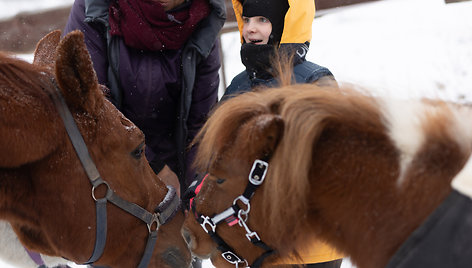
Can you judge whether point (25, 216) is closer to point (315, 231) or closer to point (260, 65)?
point (315, 231)

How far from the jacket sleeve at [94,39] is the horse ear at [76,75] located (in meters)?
0.85

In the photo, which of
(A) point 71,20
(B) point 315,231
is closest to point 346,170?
(B) point 315,231

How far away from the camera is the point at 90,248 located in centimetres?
207

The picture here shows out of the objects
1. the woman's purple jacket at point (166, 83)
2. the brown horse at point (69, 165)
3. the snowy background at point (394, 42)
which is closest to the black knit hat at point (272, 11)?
the woman's purple jacket at point (166, 83)

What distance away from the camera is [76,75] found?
1.79 meters

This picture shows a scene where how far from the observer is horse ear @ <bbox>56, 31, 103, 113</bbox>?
1.70m

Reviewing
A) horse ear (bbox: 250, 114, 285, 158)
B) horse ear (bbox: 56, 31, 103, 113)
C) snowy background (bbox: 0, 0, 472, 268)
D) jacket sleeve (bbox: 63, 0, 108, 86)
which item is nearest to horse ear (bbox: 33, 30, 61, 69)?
jacket sleeve (bbox: 63, 0, 108, 86)

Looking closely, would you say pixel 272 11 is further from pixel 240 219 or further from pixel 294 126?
pixel 240 219

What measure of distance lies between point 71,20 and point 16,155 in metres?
1.40

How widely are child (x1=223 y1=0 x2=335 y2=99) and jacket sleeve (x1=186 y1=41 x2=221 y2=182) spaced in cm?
15

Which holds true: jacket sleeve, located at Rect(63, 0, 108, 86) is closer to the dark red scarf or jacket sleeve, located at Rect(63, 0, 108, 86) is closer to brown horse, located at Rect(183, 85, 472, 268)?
the dark red scarf

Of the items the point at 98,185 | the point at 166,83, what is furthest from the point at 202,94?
the point at 98,185

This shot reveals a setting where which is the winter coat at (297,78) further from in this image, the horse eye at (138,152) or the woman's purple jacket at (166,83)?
the horse eye at (138,152)

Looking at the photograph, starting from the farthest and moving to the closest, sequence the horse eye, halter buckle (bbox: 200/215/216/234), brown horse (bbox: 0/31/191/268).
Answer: the horse eye, halter buckle (bbox: 200/215/216/234), brown horse (bbox: 0/31/191/268)
